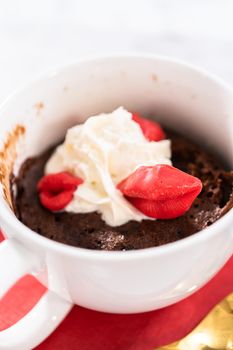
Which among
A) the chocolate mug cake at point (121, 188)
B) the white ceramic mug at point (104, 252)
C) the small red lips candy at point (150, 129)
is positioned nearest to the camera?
the white ceramic mug at point (104, 252)

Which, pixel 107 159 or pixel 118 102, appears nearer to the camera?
pixel 107 159


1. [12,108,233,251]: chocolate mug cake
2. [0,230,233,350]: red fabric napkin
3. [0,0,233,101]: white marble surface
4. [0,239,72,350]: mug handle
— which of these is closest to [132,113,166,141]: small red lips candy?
[12,108,233,251]: chocolate mug cake

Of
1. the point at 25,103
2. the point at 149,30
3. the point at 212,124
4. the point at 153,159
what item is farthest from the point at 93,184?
the point at 149,30

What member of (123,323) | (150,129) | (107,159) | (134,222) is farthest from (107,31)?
(123,323)

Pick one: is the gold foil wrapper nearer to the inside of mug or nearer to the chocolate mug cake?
the chocolate mug cake

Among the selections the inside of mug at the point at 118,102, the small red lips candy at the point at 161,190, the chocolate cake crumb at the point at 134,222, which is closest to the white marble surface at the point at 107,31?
the inside of mug at the point at 118,102

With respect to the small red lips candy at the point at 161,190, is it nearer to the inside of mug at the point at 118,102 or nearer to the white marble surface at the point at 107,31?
the inside of mug at the point at 118,102

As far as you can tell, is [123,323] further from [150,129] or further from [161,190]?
[150,129]
